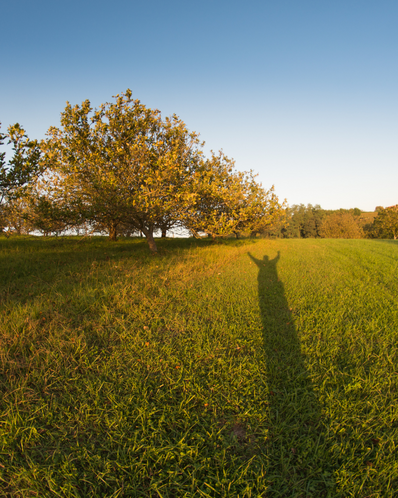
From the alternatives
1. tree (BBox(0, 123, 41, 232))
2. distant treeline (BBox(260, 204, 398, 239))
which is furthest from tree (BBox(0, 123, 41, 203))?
distant treeline (BBox(260, 204, 398, 239))

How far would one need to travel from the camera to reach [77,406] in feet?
8.75

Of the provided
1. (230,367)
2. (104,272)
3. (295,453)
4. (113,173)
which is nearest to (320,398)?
(295,453)

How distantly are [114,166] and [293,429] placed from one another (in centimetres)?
1088

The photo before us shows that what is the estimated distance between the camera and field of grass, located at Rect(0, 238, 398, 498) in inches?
78.7

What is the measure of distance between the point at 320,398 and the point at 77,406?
2675 mm

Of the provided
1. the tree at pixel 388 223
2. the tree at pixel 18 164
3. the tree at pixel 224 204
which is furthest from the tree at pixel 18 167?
the tree at pixel 388 223

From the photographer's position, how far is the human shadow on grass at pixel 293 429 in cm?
197

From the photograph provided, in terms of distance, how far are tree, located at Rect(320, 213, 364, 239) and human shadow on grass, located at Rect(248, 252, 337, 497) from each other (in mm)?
65379

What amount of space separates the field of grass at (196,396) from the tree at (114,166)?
537cm

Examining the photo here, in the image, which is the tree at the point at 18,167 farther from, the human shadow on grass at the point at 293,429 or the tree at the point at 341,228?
the tree at the point at 341,228

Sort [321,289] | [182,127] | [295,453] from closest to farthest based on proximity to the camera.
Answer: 1. [295,453]
2. [321,289]
3. [182,127]

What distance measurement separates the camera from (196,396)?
2781 millimetres

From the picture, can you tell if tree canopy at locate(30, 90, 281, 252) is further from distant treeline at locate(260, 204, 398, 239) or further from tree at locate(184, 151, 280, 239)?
distant treeline at locate(260, 204, 398, 239)

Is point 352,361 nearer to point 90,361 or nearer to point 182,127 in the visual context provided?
point 90,361
